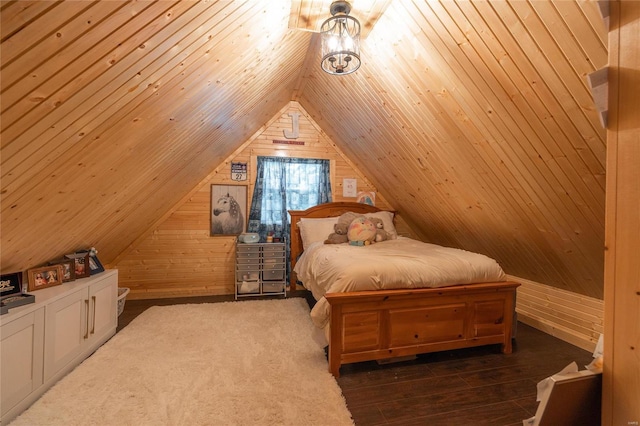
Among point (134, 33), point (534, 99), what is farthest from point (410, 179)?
point (134, 33)

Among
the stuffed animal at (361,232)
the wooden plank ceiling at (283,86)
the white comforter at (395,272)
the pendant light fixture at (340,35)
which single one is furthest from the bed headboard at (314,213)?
the pendant light fixture at (340,35)

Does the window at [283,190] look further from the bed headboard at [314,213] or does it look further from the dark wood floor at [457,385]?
the dark wood floor at [457,385]

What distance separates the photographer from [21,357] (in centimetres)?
157

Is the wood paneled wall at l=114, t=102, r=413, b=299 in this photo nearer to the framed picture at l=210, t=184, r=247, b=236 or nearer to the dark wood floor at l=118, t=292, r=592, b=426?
the framed picture at l=210, t=184, r=247, b=236

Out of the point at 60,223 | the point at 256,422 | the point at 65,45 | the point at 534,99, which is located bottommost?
the point at 256,422

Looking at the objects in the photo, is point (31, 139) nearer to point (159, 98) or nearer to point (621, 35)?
point (159, 98)

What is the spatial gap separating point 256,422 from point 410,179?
2602mm

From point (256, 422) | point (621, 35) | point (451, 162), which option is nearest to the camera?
point (621, 35)

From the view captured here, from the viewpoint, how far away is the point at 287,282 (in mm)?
3988

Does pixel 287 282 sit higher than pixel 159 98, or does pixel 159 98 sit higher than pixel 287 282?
pixel 159 98

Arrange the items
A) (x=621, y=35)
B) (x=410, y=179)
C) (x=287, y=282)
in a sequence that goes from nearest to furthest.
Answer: (x=621, y=35), (x=410, y=179), (x=287, y=282)

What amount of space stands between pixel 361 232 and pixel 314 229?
2.14 ft

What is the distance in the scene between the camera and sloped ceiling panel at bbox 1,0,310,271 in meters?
0.93

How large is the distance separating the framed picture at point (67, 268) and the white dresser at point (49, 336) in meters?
0.06
